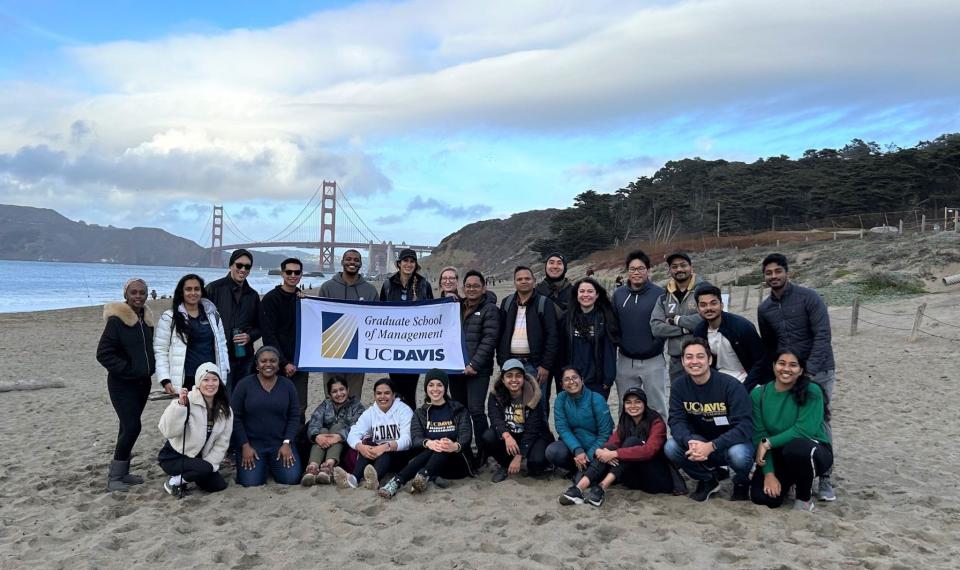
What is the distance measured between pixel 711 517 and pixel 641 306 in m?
1.74

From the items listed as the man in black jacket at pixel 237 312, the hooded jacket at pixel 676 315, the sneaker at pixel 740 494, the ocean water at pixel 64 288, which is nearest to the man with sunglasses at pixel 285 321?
the man in black jacket at pixel 237 312

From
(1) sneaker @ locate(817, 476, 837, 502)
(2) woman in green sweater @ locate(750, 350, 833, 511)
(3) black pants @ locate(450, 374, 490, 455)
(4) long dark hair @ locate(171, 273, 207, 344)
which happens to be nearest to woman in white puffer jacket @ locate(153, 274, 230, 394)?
(4) long dark hair @ locate(171, 273, 207, 344)

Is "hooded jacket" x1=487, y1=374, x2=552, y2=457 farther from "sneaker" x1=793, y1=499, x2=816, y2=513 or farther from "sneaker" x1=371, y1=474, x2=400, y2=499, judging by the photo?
"sneaker" x1=793, y1=499, x2=816, y2=513

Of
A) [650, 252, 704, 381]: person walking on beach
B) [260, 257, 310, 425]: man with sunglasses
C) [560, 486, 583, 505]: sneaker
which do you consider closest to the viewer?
[560, 486, 583, 505]: sneaker

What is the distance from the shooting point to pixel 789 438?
477cm

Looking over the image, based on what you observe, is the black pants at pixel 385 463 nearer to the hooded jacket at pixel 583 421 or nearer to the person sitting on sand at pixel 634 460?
the hooded jacket at pixel 583 421

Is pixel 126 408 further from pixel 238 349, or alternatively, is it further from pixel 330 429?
pixel 330 429

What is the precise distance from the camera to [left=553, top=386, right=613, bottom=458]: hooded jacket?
5371 millimetres

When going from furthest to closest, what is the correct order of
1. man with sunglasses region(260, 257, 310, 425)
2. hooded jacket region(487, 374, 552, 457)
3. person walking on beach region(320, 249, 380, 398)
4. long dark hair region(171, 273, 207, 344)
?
1. person walking on beach region(320, 249, 380, 398)
2. man with sunglasses region(260, 257, 310, 425)
3. hooded jacket region(487, 374, 552, 457)
4. long dark hair region(171, 273, 207, 344)

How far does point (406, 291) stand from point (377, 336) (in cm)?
53

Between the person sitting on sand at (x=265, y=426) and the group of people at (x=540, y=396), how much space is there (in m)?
0.01

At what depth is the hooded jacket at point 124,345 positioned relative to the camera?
5.20 m

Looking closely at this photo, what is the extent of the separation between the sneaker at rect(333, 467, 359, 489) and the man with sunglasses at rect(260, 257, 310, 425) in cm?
96

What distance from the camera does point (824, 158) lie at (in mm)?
62156
